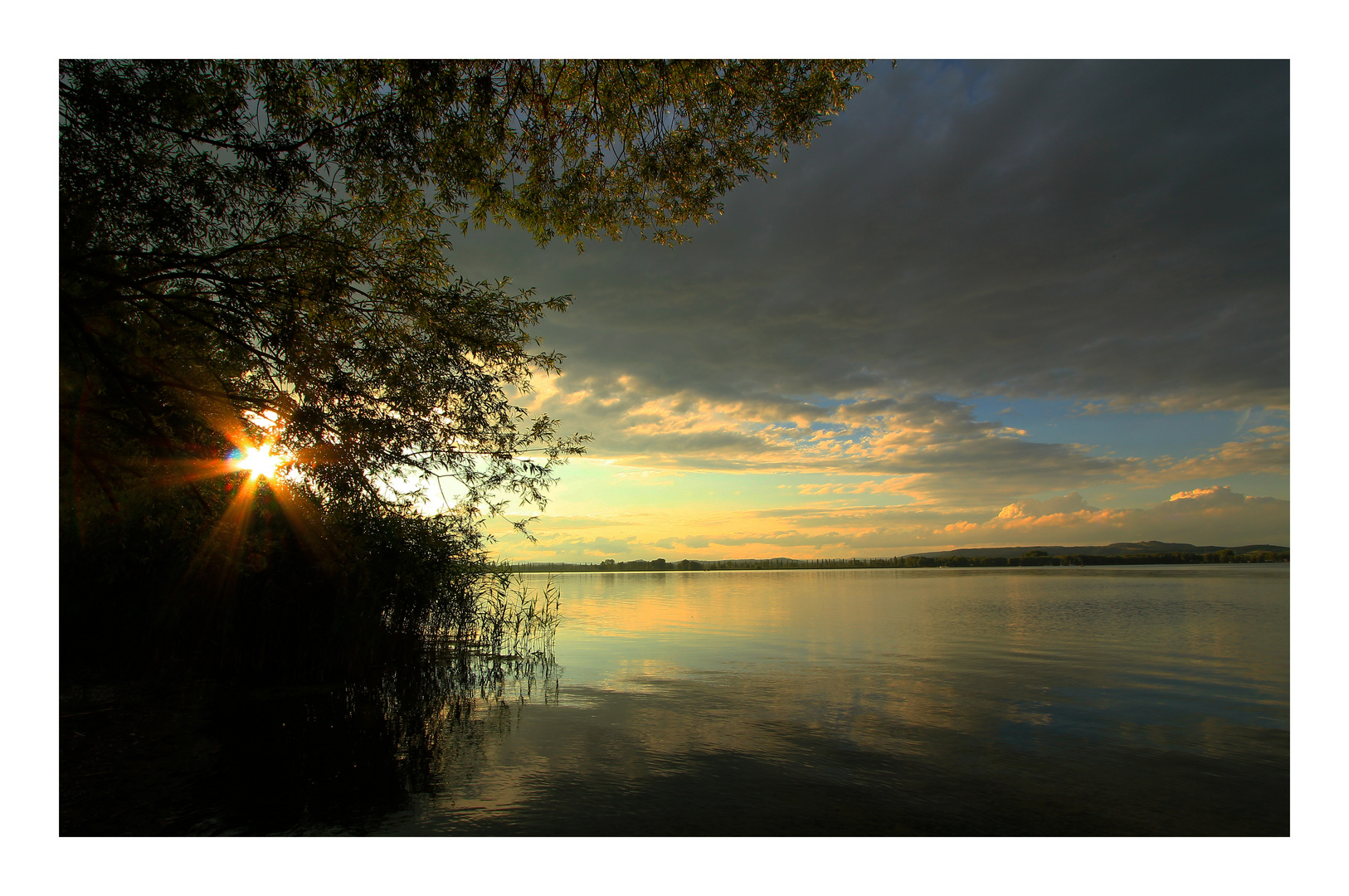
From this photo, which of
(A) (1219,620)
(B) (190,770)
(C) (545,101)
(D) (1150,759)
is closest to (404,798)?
(B) (190,770)

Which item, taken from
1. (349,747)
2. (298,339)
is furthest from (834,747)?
(298,339)

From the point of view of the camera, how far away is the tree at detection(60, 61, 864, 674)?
25.8 feet

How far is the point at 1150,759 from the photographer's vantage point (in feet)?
24.8

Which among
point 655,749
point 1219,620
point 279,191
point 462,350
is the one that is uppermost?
point 279,191

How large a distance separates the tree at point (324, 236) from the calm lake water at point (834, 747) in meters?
4.22

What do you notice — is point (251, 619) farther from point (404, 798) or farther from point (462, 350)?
point (404, 798)

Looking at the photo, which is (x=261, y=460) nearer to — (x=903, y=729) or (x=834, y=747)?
(x=834, y=747)

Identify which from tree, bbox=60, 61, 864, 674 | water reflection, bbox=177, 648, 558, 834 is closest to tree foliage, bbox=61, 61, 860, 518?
tree, bbox=60, 61, 864, 674

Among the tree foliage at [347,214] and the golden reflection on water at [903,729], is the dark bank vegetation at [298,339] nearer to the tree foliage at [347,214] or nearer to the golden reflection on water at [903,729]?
the tree foliage at [347,214]

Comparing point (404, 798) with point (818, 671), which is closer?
point (404, 798)

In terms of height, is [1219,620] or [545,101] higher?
[545,101]

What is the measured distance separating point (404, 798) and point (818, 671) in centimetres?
896

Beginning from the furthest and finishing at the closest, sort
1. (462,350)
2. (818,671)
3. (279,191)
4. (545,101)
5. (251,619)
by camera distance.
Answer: (818,671)
(251,619)
(462,350)
(545,101)
(279,191)

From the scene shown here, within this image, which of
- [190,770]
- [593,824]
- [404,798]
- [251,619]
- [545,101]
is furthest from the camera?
[251,619]
